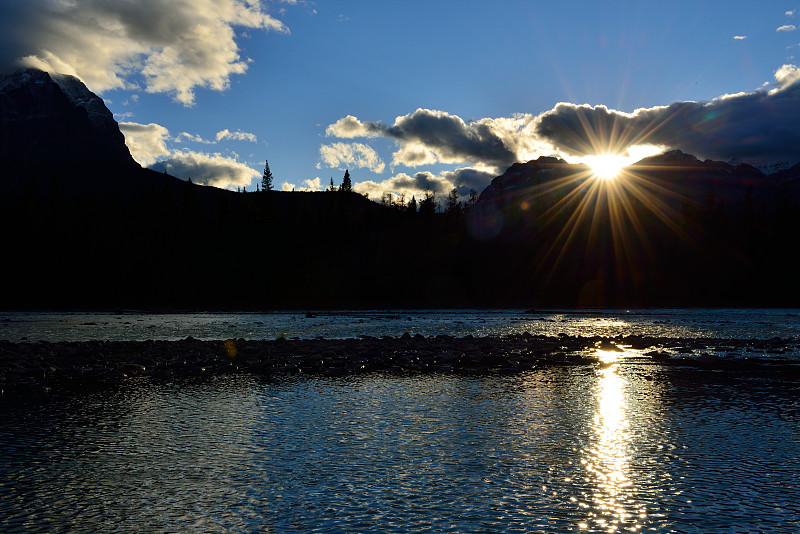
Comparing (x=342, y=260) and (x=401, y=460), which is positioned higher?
(x=342, y=260)

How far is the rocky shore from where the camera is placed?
28.4 meters

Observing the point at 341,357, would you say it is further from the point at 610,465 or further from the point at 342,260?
the point at 342,260

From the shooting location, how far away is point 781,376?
28078mm

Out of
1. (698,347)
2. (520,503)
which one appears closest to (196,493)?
(520,503)

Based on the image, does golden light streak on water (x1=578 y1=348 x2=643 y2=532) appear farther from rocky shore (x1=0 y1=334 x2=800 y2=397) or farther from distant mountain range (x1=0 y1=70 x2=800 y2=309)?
distant mountain range (x1=0 y1=70 x2=800 y2=309)

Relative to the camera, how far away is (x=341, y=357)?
34.3 metres

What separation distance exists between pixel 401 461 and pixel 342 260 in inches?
6400

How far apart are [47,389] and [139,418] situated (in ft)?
25.9

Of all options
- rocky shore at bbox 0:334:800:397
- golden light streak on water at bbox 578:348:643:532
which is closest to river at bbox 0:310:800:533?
golden light streak on water at bbox 578:348:643:532

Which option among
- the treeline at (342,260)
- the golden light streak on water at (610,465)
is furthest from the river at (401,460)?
the treeline at (342,260)

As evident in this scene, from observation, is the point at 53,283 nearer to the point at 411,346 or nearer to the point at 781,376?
the point at 411,346

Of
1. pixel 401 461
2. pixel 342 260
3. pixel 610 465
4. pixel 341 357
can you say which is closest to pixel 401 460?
pixel 401 461

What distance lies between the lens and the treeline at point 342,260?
149875 mm

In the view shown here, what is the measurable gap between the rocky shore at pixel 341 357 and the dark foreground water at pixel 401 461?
5.51 metres
